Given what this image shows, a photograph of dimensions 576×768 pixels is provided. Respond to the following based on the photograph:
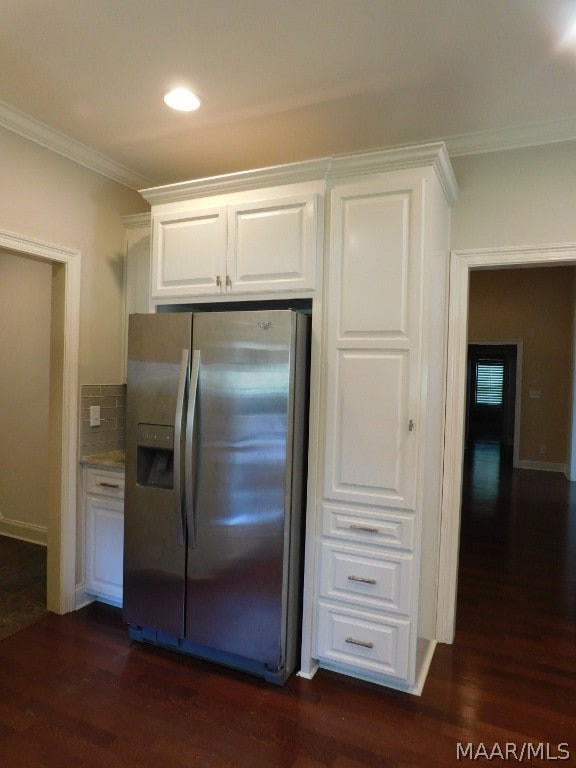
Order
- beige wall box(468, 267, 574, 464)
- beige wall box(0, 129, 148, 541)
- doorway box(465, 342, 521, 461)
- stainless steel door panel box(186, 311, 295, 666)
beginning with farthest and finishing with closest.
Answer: doorway box(465, 342, 521, 461), beige wall box(468, 267, 574, 464), beige wall box(0, 129, 148, 541), stainless steel door panel box(186, 311, 295, 666)

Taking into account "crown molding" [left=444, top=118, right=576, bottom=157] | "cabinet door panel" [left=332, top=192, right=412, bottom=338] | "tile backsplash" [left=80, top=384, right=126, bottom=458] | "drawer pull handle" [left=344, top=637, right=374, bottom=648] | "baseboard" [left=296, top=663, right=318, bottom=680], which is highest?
"crown molding" [left=444, top=118, right=576, bottom=157]

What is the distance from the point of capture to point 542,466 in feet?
24.7

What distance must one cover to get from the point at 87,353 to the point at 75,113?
1.31m

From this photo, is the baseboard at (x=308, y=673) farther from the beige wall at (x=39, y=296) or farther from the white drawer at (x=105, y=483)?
the beige wall at (x=39, y=296)

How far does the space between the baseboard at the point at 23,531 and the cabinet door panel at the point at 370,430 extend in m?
2.81

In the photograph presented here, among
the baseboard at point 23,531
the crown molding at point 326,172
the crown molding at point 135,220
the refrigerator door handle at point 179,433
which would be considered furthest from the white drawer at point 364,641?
the baseboard at point 23,531

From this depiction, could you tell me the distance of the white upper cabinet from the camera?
2250 millimetres

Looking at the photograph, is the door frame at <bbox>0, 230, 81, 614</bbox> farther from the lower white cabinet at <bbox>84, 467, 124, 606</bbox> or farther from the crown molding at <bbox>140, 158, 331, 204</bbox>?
the crown molding at <bbox>140, 158, 331, 204</bbox>

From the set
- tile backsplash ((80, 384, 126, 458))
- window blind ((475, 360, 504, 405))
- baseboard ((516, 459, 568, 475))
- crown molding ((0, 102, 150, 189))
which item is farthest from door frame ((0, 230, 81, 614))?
window blind ((475, 360, 504, 405))

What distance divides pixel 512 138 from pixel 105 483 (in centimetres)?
294

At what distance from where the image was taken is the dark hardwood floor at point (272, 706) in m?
1.81

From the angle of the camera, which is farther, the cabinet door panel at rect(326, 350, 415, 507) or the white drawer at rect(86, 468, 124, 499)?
the white drawer at rect(86, 468, 124, 499)

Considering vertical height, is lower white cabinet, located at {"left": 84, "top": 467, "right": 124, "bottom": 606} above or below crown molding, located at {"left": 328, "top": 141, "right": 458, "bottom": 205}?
below

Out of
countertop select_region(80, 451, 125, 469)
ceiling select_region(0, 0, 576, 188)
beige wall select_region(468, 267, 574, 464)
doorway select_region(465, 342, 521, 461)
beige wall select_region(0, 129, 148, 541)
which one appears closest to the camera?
ceiling select_region(0, 0, 576, 188)
